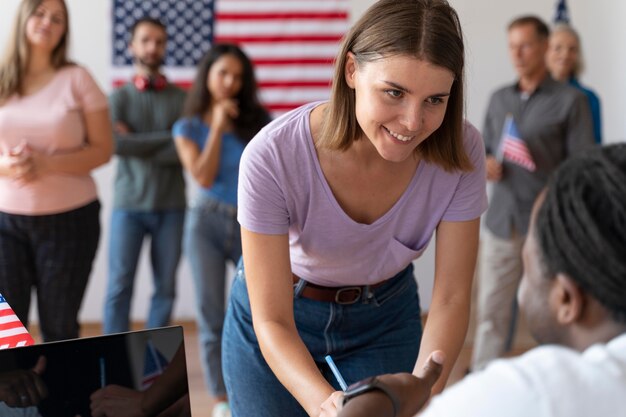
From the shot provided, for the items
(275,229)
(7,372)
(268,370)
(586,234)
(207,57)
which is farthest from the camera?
(207,57)

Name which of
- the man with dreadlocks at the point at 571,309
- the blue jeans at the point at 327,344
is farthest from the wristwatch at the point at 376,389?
the blue jeans at the point at 327,344

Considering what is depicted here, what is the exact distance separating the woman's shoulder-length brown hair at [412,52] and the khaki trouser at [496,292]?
2410mm

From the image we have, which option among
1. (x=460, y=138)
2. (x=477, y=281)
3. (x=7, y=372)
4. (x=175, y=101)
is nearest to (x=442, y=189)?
(x=460, y=138)

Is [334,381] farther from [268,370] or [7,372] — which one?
[7,372]

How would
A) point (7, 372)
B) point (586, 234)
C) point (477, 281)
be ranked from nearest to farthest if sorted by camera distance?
point (586, 234)
point (7, 372)
point (477, 281)

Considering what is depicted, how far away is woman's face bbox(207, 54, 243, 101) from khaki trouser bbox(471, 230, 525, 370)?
133 centimetres

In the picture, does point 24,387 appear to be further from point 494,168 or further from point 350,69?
point 494,168

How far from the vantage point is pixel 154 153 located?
401 cm

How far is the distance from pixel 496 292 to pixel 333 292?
2456mm

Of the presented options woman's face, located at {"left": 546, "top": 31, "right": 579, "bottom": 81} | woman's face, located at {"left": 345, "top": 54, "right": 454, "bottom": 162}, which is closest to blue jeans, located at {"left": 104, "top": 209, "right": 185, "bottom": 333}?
woman's face, located at {"left": 546, "top": 31, "right": 579, "bottom": 81}

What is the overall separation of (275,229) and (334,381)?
373 mm

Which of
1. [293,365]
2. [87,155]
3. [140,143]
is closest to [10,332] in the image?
Answer: [293,365]

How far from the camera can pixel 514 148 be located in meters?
4.08

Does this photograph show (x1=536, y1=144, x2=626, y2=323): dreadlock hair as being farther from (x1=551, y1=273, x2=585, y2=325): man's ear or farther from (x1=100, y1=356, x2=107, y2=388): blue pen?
(x1=100, y1=356, x2=107, y2=388): blue pen
